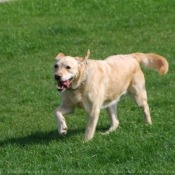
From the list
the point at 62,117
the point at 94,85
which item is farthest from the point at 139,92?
the point at 62,117

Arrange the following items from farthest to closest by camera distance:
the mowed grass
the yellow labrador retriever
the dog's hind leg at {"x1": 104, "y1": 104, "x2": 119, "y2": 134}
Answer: the dog's hind leg at {"x1": 104, "y1": 104, "x2": 119, "y2": 134} → the yellow labrador retriever → the mowed grass

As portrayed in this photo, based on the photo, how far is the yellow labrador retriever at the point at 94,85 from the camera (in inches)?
323

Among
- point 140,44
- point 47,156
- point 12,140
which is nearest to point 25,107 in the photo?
point 12,140

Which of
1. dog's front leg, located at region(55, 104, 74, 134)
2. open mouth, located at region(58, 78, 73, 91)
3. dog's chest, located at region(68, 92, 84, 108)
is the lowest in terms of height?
dog's front leg, located at region(55, 104, 74, 134)

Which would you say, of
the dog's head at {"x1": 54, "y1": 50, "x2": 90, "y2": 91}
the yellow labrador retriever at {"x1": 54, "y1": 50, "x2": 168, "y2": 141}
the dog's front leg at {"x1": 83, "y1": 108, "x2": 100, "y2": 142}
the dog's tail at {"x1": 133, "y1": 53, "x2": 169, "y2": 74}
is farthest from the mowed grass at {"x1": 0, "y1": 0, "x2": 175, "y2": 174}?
the dog's head at {"x1": 54, "y1": 50, "x2": 90, "y2": 91}

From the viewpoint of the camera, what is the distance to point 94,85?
27.7 feet

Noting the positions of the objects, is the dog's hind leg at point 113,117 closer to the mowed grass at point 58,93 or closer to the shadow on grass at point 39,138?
the mowed grass at point 58,93

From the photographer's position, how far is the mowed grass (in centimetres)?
736

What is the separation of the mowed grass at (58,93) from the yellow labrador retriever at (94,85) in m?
0.28

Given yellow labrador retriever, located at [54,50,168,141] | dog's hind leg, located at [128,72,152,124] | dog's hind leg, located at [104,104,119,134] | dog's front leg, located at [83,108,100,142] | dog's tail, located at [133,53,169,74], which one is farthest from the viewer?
dog's tail, located at [133,53,169,74]

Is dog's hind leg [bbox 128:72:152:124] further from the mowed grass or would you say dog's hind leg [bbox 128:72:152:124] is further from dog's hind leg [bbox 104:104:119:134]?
dog's hind leg [bbox 104:104:119:134]

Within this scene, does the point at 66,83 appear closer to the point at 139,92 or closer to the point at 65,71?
the point at 65,71

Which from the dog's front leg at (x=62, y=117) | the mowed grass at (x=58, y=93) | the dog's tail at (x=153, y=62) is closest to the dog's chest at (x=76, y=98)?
the dog's front leg at (x=62, y=117)

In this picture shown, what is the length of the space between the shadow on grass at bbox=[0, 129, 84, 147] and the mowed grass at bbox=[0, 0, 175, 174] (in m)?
0.01
